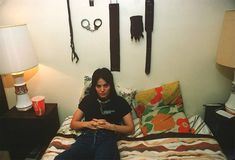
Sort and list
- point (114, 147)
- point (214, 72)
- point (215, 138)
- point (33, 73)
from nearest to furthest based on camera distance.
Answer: point (114, 147) → point (215, 138) → point (214, 72) → point (33, 73)

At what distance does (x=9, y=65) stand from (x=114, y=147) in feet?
3.51

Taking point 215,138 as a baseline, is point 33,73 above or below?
above

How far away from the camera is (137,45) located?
204 cm

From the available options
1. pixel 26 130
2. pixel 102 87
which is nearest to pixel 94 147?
pixel 102 87

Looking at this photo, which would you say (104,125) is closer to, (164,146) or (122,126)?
(122,126)

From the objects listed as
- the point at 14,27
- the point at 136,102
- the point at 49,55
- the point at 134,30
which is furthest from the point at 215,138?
the point at 14,27

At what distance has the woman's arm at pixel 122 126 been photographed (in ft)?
5.79

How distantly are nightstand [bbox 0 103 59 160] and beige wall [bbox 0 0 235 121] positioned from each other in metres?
0.36

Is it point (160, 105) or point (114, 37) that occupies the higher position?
point (114, 37)

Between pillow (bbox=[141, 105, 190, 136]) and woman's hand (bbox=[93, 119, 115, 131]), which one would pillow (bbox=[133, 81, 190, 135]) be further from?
woman's hand (bbox=[93, 119, 115, 131])

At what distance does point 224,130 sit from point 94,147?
106cm

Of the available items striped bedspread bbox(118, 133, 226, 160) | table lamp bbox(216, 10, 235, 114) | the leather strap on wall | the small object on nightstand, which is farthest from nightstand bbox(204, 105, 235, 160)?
the leather strap on wall

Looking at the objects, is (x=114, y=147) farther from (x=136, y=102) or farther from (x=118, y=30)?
(x=118, y=30)

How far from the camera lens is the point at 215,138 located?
5.89 feet
